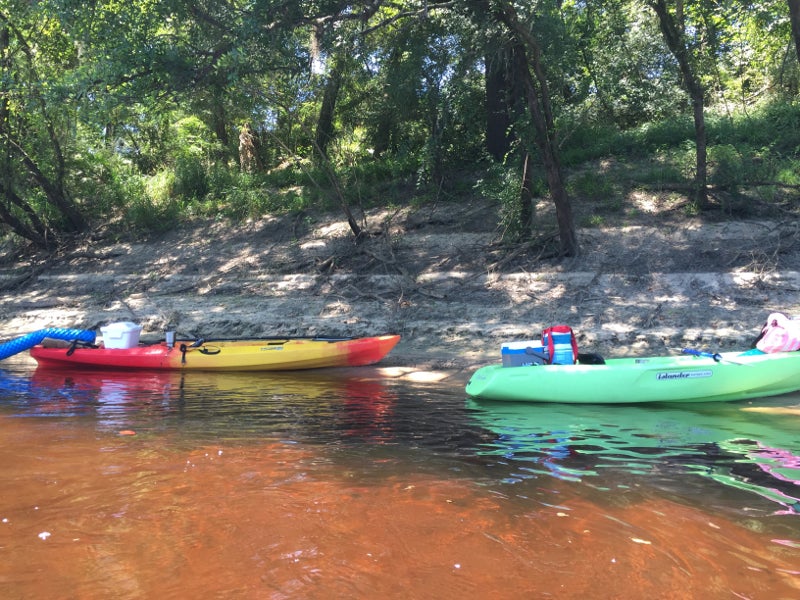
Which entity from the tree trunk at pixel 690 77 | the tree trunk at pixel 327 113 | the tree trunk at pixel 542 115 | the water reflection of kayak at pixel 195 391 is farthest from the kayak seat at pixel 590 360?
the tree trunk at pixel 327 113

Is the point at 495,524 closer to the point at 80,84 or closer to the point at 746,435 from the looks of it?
the point at 746,435

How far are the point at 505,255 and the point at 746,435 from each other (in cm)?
677

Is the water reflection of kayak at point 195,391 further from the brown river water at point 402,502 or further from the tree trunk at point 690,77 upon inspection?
the tree trunk at point 690,77

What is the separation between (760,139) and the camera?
13.9 metres

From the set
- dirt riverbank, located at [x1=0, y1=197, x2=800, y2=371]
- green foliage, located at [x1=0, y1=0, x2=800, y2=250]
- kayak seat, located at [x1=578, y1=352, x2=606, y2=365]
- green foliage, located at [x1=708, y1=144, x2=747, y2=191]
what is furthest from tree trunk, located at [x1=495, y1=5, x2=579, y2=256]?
kayak seat, located at [x1=578, y1=352, x2=606, y2=365]

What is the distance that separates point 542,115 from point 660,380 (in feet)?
19.3

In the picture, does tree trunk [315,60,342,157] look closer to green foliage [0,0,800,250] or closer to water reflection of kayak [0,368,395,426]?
green foliage [0,0,800,250]

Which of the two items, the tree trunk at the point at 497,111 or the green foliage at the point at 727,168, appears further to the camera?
the tree trunk at the point at 497,111

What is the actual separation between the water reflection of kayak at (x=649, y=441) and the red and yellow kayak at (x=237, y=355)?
2448mm

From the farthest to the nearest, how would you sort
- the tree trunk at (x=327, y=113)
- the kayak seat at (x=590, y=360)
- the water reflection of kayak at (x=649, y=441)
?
the tree trunk at (x=327, y=113)
the kayak seat at (x=590, y=360)
the water reflection of kayak at (x=649, y=441)

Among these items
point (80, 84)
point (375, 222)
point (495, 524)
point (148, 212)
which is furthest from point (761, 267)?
point (148, 212)

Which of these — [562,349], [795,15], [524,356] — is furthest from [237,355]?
[795,15]

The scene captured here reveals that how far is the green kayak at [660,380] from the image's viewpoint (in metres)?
6.99

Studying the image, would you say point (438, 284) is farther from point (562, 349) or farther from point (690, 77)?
point (690, 77)
